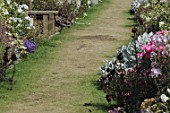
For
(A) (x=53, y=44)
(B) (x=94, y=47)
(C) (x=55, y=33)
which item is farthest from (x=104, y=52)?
(C) (x=55, y=33)

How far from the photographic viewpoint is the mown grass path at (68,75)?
6.86 m

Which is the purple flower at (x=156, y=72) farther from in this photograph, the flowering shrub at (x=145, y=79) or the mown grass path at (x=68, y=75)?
the mown grass path at (x=68, y=75)

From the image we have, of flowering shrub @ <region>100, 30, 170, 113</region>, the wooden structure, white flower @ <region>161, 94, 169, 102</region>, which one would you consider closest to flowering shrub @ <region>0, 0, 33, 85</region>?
the wooden structure

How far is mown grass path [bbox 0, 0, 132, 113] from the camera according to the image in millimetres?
6863

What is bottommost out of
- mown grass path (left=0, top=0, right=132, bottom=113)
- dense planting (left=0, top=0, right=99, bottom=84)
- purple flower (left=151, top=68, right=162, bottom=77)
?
mown grass path (left=0, top=0, right=132, bottom=113)

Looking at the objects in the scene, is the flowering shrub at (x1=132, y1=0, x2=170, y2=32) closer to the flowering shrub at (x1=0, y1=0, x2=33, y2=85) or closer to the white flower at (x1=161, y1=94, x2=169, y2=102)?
the flowering shrub at (x1=0, y1=0, x2=33, y2=85)

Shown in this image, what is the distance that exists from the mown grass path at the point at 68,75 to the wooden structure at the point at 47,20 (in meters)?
0.41

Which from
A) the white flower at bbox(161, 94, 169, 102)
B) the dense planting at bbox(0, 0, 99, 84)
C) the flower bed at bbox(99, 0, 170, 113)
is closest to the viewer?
the white flower at bbox(161, 94, 169, 102)

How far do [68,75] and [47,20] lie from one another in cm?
500

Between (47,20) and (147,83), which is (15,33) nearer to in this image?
(47,20)

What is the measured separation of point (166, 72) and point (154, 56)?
10.4 inches

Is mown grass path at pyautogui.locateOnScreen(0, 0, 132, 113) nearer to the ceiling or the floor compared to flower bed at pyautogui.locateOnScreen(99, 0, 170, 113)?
nearer to the floor

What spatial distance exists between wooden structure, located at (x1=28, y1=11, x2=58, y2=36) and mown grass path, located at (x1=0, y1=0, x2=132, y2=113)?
0.41m

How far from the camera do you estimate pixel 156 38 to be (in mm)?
6176
